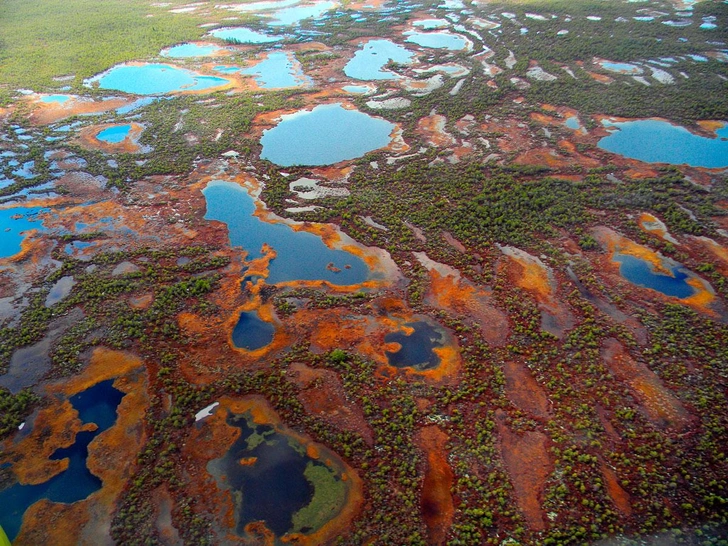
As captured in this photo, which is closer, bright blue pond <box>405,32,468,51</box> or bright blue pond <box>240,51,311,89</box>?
bright blue pond <box>240,51,311,89</box>

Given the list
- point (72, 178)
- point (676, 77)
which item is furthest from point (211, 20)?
point (676, 77)

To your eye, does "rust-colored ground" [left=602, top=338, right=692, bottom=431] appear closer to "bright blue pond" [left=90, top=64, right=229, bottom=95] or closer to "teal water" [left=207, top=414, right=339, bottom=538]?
"teal water" [left=207, top=414, right=339, bottom=538]

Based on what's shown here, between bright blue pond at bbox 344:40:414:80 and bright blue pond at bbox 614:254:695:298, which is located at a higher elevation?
bright blue pond at bbox 344:40:414:80

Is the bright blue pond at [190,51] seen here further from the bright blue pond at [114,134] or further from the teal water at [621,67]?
the teal water at [621,67]

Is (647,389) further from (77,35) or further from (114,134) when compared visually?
(77,35)

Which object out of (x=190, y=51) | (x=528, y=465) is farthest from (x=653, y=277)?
(x=190, y=51)

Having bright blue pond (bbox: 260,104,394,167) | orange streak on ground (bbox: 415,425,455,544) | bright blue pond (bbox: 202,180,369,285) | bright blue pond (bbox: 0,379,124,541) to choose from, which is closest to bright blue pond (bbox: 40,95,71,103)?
bright blue pond (bbox: 260,104,394,167)
